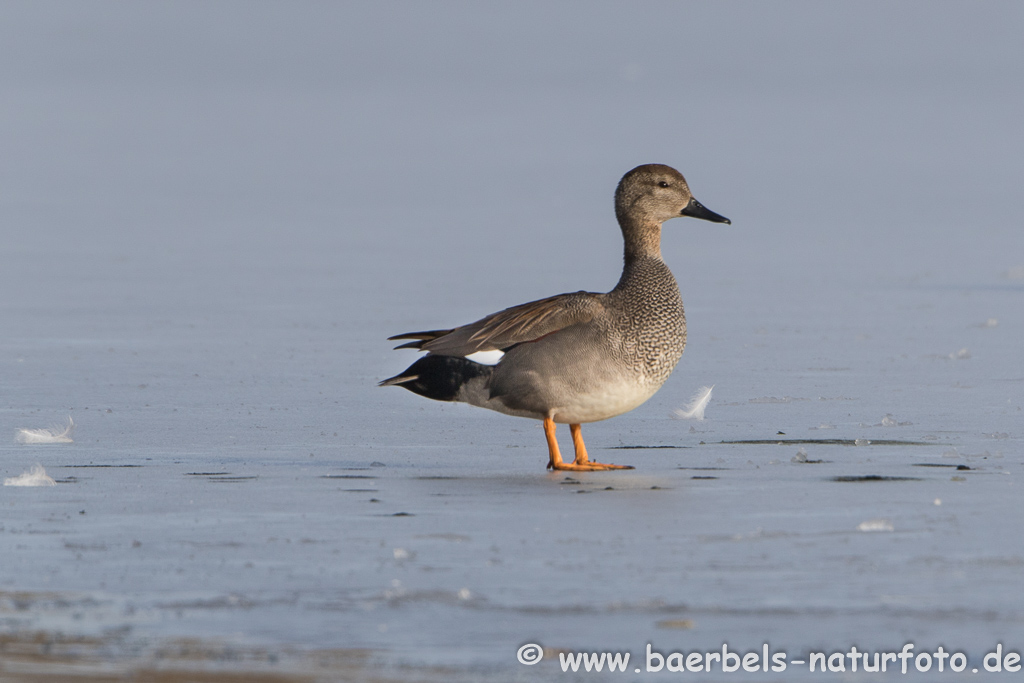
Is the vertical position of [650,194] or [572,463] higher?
[650,194]

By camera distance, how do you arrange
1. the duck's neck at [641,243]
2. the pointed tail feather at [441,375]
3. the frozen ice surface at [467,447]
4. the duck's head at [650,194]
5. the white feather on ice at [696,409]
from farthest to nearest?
the white feather on ice at [696,409], the duck's head at [650,194], the duck's neck at [641,243], the pointed tail feather at [441,375], the frozen ice surface at [467,447]

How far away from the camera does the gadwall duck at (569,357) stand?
6.54 m

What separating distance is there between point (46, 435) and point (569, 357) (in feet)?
7.40

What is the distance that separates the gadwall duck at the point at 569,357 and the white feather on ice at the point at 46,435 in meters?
1.40

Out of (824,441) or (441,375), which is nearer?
(441,375)

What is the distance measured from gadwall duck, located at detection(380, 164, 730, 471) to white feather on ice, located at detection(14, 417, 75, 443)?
1.40 m

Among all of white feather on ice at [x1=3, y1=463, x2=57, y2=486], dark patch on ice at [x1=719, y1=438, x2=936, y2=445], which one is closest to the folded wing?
dark patch on ice at [x1=719, y1=438, x2=936, y2=445]

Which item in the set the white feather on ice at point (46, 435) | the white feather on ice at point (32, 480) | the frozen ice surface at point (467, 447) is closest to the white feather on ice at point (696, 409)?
the frozen ice surface at point (467, 447)

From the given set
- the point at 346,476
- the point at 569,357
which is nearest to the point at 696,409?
the point at 569,357

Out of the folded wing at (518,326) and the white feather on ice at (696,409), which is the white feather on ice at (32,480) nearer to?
the folded wing at (518,326)

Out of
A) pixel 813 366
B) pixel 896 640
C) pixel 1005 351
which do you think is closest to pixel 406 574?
pixel 896 640

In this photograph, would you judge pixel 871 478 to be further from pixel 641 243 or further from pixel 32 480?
pixel 32 480

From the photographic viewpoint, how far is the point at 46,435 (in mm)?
6930

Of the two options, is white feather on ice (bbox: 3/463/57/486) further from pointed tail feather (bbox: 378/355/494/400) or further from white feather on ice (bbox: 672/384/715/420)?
white feather on ice (bbox: 672/384/715/420)
